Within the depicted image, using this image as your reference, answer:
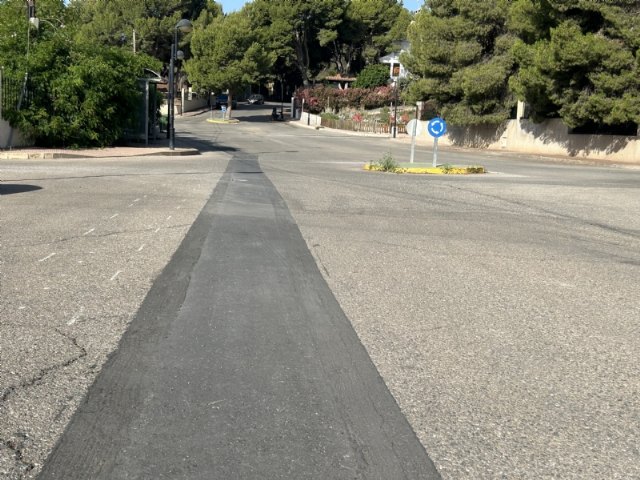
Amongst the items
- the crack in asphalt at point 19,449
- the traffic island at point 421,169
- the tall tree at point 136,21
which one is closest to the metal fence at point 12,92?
the traffic island at point 421,169

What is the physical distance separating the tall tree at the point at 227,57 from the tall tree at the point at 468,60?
116 ft

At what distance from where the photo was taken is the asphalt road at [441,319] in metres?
4.09

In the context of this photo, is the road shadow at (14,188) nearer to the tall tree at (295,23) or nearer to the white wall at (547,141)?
the white wall at (547,141)

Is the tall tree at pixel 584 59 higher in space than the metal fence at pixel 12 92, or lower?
higher

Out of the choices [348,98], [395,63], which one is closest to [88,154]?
[348,98]

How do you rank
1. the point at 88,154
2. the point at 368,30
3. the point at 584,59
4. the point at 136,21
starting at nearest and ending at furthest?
the point at 88,154, the point at 584,59, the point at 136,21, the point at 368,30

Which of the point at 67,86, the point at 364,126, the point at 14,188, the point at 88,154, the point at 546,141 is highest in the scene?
the point at 67,86

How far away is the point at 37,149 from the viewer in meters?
26.0

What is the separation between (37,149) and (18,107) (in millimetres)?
1549

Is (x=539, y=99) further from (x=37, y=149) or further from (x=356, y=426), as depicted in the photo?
(x=356, y=426)

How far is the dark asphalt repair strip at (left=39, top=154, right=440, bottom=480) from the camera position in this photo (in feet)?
12.1

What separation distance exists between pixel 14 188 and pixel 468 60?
34.6m

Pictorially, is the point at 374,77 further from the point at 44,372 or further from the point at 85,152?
the point at 44,372

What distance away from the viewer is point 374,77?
3295 inches
